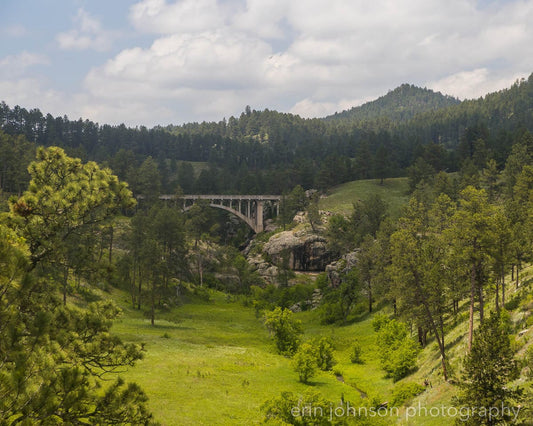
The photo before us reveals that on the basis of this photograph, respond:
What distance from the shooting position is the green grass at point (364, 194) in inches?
4407

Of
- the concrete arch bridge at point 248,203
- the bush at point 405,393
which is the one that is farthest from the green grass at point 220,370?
the concrete arch bridge at point 248,203

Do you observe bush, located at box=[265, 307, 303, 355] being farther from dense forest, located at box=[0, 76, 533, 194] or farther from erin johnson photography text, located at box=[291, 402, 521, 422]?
dense forest, located at box=[0, 76, 533, 194]

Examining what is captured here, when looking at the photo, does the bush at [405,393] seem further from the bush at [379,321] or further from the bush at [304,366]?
the bush at [379,321]

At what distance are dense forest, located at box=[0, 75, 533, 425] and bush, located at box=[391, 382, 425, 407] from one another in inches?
10.5

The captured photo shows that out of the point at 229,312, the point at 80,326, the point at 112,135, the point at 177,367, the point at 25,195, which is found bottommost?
the point at 229,312

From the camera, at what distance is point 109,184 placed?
15.8 metres

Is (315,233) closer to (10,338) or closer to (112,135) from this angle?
(10,338)

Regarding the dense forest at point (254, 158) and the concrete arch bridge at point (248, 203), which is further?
the concrete arch bridge at point (248, 203)

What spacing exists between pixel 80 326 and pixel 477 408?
17.7 meters

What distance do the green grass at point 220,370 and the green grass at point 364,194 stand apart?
162ft

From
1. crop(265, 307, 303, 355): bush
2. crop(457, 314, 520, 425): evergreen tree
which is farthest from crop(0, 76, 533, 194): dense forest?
crop(457, 314, 520, 425): evergreen tree

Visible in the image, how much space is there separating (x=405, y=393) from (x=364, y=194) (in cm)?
9155

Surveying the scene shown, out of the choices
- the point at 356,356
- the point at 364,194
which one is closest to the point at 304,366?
the point at 356,356

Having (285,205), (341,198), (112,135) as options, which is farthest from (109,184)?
(112,135)
